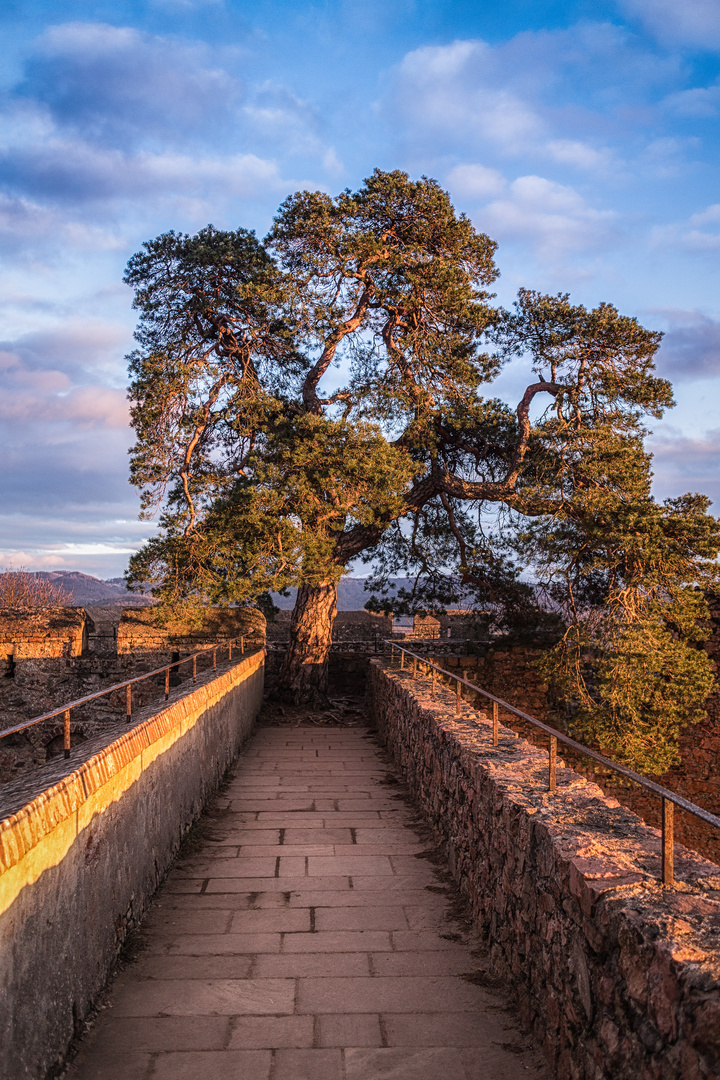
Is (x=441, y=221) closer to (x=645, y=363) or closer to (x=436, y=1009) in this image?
(x=645, y=363)

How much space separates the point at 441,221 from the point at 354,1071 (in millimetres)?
12225

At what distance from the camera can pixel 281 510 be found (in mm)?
11719

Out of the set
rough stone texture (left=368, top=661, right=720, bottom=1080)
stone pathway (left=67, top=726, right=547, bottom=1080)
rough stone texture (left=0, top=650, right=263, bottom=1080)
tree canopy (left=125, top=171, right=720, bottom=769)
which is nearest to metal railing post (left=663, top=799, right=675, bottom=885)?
rough stone texture (left=368, top=661, right=720, bottom=1080)

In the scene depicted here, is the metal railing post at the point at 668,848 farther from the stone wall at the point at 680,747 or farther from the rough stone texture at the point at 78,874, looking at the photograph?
the stone wall at the point at 680,747

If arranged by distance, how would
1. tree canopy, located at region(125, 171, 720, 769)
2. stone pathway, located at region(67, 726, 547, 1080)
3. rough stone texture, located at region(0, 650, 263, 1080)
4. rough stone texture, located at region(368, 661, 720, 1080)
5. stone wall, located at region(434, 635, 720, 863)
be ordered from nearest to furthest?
rough stone texture, located at region(368, 661, 720, 1080), rough stone texture, located at region(0, 650, 263, 1080), stone pathway, located at region(67, 726, 547, 1080), tree canopy, located at region(125, 171, 720, 769), stone wall, located at region(434, 635, 720, 863)

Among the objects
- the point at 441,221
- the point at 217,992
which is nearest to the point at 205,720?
the point at 217,992

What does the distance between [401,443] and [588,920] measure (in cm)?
1152

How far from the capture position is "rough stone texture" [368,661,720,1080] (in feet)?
6.86

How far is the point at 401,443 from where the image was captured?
45.2 ft

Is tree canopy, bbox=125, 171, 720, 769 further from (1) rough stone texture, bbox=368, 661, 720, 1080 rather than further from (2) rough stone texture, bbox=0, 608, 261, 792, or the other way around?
(1) rough stone texture, bbox=368, 661, 720, 1080

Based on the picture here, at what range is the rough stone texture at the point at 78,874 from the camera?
8.42 feet

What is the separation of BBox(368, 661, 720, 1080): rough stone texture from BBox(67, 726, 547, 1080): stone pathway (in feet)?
1.00

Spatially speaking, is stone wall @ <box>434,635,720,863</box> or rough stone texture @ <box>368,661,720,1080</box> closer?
rough stone texture @ <box>368,661,720,1080</box>

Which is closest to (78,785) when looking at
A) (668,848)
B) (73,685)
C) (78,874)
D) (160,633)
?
(78,874)
